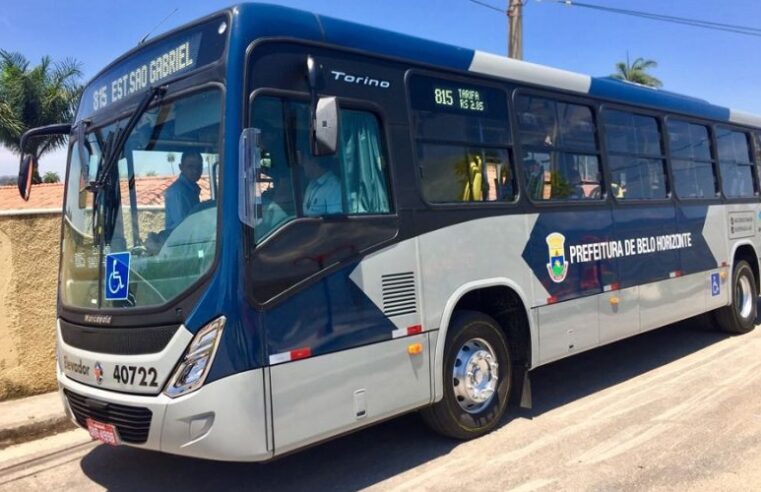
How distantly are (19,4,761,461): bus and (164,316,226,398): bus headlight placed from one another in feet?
0.04

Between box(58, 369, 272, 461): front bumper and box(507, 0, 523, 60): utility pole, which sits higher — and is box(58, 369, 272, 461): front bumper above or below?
below

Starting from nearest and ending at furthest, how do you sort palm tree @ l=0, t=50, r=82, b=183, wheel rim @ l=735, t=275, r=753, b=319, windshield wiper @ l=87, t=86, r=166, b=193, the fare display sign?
windshield wiper @ l=87, t=86, r=166, b=193, the fare display sign, wheel rim @ l=735, t=275, r=753, b=319, palm tree @ l=0, t=50, r=82, b=183

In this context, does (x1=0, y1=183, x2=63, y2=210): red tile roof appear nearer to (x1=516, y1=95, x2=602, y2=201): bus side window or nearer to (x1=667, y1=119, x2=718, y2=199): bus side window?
(x1=516, y1=95, x2=602, y2=201): bus side window

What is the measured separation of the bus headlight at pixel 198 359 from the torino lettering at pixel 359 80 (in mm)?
1791

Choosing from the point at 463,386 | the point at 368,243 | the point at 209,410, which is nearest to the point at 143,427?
the point at 209,410

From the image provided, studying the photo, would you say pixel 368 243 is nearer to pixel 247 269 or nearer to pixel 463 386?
pixel 247 269

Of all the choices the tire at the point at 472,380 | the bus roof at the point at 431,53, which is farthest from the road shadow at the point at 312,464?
the bus roof at the point at 431,53

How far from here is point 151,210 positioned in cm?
429

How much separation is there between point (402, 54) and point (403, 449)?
9.98 ft

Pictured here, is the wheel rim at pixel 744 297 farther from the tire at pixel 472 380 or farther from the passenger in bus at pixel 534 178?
the tire at pixel 472 380

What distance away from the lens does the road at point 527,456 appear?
4453mm

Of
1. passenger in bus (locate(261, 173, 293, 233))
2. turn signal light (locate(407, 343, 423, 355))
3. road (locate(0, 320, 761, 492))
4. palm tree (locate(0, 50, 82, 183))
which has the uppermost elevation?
palm tree (locate(0, 50, 82, 183))

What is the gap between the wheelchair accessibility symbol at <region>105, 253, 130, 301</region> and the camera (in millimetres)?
4089

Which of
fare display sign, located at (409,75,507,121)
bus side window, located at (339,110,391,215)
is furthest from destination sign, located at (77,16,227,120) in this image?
fare display sign, located at (409,75,507,121)
